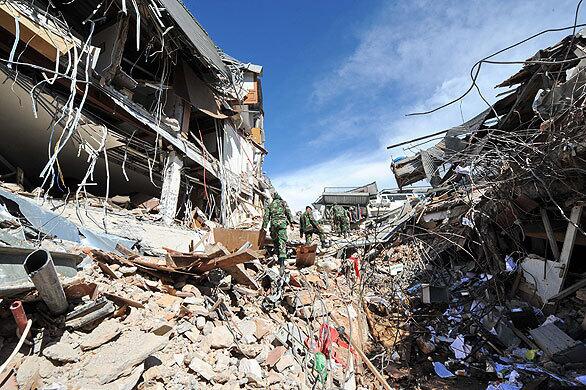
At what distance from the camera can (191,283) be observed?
429cm

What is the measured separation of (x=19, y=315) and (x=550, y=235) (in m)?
6.67

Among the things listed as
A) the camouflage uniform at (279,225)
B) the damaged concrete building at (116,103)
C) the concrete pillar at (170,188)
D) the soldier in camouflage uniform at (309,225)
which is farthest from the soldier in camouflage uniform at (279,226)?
the damaged concrete building at (116,103)

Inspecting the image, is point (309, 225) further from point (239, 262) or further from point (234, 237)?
point (239, 262)

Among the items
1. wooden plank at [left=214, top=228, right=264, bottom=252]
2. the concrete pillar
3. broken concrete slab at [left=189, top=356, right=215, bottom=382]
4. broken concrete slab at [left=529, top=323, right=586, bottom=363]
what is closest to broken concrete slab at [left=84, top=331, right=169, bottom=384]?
broken concrete slab at [left=189, top=356, right=215, bottom=382]

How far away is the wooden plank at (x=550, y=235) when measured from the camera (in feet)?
14.3

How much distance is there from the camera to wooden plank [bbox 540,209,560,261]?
14.3 feet

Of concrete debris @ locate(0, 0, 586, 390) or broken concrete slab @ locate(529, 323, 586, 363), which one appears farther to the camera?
broken concrete slab @ locate(529, 323, 586, 363)

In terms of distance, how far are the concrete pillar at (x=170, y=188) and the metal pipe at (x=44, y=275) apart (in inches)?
203

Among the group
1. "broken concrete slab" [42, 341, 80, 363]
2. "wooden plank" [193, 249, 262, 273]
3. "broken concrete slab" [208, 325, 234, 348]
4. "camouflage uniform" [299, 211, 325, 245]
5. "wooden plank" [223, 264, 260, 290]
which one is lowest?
"broken concrete slab" [208, 325, 234, 348]

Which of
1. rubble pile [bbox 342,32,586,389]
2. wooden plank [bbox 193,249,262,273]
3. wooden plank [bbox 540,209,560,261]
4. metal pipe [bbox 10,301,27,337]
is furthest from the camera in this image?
wooden plank [bbox 540,209,560,261]

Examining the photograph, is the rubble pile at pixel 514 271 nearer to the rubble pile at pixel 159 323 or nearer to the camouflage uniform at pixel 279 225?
the rubble pile at pixel 159 323

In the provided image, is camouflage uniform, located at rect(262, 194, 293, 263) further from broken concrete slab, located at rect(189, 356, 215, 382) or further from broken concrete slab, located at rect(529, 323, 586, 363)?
broken concrete slab, located at rect(529, 323, 586, 363)

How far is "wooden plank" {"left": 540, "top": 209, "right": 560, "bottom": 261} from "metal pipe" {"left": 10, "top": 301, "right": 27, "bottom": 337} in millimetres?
6573

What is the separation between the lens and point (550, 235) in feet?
14.6
